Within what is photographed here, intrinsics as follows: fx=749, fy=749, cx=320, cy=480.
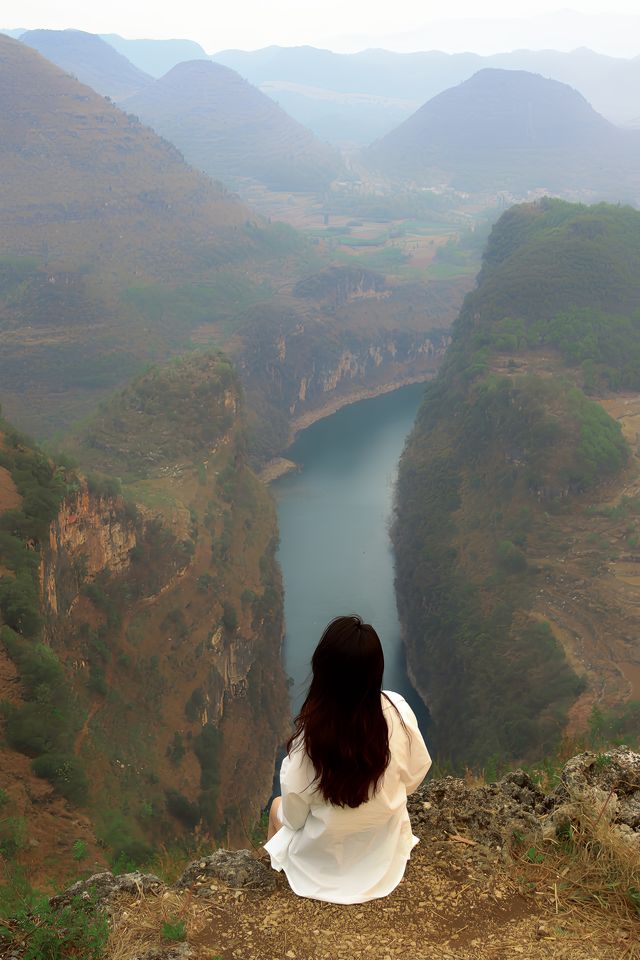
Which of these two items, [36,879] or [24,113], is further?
[24,113]

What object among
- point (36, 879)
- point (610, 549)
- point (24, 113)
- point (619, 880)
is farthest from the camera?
point (24, 113)

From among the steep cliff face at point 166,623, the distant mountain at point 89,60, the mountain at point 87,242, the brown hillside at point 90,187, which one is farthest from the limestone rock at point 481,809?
the distant mountain at point 89,60

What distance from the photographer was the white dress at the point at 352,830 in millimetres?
4504

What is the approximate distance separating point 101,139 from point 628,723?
284 feet

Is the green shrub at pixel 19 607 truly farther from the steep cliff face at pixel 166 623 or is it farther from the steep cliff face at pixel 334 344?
the steep cliff face at pixel 334 344

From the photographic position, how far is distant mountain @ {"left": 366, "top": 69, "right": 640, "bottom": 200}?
138375 millimetres

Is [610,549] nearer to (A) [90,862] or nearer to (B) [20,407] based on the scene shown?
(A) [90,862]

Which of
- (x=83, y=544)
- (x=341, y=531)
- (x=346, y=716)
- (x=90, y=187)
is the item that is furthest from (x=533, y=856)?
(x=90, y=187)

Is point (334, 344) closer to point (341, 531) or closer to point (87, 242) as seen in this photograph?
point (87, 242)

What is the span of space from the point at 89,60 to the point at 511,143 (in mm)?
107040

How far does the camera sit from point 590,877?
16.3 feet

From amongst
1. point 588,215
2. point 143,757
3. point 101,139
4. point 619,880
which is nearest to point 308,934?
point 619,880

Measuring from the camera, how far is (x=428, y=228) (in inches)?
4628

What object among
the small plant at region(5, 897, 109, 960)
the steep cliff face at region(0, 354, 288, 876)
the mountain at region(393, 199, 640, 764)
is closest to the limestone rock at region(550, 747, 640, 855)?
the small plant at region(5, 897, 109, 960)
